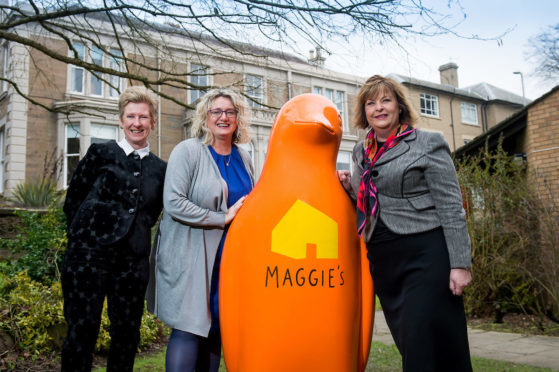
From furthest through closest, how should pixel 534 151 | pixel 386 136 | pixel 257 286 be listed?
pixel 534 151, pixel 386 136, pixel 257 286

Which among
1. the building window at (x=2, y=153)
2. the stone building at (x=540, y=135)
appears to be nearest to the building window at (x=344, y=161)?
the stone building at (x=540, y=135)

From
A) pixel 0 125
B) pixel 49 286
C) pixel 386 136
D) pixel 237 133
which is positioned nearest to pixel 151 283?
pixel 237 133

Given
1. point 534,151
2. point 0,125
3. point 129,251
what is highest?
point 0,125

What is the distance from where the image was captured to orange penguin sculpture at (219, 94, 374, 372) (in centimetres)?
232

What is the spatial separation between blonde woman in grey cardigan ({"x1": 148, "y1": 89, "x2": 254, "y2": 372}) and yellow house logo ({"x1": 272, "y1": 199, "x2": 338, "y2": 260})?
34cm

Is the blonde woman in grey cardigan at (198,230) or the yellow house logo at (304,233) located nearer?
the yellow house logo at (304,233)

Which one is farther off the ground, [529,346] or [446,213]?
[446,213]

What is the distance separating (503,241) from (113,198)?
218 inches

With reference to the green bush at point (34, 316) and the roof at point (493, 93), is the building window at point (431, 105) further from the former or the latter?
the green bush at point (34, 316)

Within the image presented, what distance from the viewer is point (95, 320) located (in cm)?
247

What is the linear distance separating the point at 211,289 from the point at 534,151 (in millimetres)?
6453

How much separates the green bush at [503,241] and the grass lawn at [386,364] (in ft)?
6.38

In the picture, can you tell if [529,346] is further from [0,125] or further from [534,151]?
[0,125]

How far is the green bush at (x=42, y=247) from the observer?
5.14 meters
